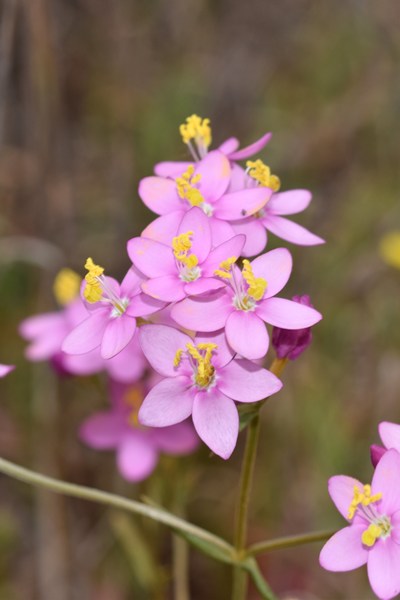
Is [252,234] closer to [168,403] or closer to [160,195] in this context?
[160,195]

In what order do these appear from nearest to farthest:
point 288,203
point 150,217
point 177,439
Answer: point 288,203 → point 177,439 → point 150,217

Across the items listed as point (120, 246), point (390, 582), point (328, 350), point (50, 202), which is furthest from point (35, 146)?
point (390, 582)

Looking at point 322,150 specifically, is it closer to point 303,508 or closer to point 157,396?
point 303,508

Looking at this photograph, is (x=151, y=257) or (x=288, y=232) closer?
(x=151, y=257)

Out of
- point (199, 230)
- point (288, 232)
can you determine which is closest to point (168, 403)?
point (199, 230)

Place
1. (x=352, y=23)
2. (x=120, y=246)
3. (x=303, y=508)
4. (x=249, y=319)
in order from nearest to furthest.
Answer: (x=249, y=319), (x=303, y=508), (x=120, y=246), (x=352, y=23)

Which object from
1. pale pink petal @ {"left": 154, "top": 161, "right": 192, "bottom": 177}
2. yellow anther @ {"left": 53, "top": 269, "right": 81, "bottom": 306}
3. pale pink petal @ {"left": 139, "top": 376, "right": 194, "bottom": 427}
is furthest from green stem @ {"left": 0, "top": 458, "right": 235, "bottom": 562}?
yellow anther @ {"left": 53, "top": 269, "right": 81, "bottom": 306}

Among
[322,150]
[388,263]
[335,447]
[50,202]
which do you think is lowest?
[335,447]

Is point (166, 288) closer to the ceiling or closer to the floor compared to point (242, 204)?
closer to the floor
